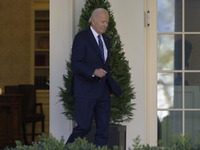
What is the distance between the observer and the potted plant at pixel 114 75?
17.2 feet

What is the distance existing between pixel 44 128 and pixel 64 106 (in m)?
4.70

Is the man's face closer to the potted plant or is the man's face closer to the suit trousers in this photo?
the suit trousers

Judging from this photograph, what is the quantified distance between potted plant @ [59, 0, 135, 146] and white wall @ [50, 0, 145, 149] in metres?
0.30

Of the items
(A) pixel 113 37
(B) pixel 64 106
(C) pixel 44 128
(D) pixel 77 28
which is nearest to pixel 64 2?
(D) pixel 77 28

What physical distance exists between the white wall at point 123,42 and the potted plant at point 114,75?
1.00 feet

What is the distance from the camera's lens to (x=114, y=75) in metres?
5.24

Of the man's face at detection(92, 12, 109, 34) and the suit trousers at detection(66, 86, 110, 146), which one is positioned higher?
the man's face at detection(92, 12, 109, 34)

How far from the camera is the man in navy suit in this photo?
4336 millimetres

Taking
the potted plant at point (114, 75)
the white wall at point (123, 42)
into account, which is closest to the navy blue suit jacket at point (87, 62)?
the potted plant at point (114, 75)

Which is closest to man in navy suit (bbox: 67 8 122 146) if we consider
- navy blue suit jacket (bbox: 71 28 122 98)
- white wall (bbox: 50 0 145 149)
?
navy blue suit jacket (bbox: 71 28 122 98)

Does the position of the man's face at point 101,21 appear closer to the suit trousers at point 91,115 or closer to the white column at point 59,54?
the suit trousers at point 91,115

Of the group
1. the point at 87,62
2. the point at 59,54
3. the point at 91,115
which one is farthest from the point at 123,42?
the point at 91,115

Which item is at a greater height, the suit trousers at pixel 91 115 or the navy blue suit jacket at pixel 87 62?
the navy blue suit jacket at pixel 87 62

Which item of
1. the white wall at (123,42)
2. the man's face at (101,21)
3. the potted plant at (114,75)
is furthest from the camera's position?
the white wall at (123,42)
